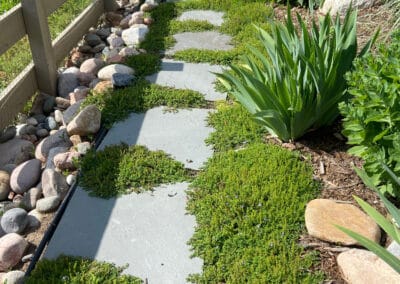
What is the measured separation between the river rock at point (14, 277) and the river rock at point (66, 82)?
6.75 feet

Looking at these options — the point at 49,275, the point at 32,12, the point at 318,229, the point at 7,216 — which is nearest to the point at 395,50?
the point at 318,229

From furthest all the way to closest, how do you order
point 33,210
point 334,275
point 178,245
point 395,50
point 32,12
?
point 32,12 < point 33,210 < point 395,50 < point 178,245 < point 334,275

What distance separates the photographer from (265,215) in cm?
246

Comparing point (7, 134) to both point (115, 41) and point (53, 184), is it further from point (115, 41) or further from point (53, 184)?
point (115, 41)

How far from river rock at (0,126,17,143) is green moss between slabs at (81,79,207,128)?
551 mm

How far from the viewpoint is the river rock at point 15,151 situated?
10.7 ft

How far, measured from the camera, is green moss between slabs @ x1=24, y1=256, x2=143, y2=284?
2.13 meters

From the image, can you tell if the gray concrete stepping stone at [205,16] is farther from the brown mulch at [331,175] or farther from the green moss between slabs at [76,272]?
the green moss between slabs at [76,272]

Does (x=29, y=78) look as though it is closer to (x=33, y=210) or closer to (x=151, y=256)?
(x=33, y=210)

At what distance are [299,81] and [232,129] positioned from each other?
631 millimetres

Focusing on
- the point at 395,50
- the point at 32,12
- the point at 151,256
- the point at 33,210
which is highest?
the point at 395,50

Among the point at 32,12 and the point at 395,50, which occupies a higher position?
the point at 395,50

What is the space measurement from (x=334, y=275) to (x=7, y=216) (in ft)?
5.83

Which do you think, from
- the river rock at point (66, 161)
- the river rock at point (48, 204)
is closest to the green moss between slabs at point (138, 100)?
the river rock at point (66, 161)
